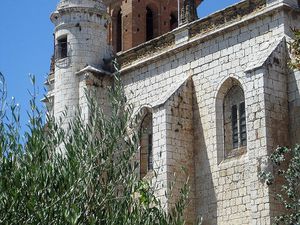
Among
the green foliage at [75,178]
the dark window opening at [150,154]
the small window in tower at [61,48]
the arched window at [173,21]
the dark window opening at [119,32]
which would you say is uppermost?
the arched window at [173,21]

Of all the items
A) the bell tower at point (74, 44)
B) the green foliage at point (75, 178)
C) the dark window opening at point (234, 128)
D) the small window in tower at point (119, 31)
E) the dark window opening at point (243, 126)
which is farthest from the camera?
the small window in tower at point (119, 31)

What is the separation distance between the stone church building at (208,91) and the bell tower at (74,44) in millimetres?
33

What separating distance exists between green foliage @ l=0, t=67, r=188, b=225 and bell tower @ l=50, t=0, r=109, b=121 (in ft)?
Result: 36.4

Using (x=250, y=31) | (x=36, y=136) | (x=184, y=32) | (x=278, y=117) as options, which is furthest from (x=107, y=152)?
(x=184, y=32)

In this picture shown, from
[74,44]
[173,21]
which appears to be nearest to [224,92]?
[74,44]

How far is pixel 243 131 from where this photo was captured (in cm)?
2064

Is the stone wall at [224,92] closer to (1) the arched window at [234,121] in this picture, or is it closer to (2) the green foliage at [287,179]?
(1) the arched window at [234,121]

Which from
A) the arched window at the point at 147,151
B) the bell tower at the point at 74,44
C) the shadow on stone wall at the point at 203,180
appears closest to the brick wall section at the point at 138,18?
the bell tower at the point at 74,44

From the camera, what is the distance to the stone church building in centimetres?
1914

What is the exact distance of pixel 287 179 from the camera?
16.7 meters

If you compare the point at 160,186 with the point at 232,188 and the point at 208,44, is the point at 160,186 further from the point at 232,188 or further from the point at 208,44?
the point at 208,44

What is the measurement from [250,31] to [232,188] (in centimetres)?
424

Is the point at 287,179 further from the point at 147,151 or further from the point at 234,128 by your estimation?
the point at 147,151

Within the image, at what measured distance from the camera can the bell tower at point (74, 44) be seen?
25000mm
